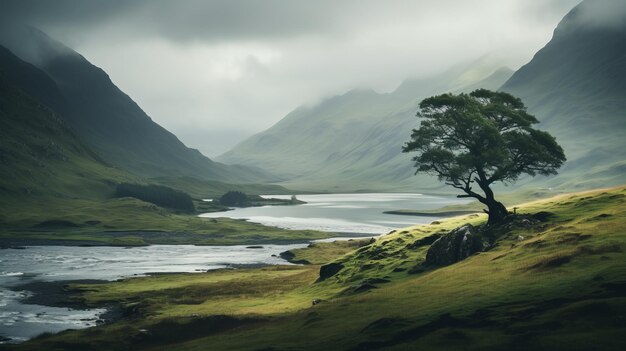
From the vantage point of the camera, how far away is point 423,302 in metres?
57.7

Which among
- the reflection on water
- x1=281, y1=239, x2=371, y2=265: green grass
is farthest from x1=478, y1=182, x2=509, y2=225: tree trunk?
the reflection on water

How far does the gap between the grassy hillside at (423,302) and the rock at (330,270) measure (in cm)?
169

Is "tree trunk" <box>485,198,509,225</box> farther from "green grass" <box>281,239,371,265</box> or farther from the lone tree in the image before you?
"green grass" <box>281,239,371,265</box>

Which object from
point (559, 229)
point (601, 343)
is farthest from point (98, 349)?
point (559, 229)

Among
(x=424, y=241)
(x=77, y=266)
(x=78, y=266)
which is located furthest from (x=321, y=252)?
(x=424, y=241)

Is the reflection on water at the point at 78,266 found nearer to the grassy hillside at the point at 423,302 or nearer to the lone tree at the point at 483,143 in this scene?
the grassy hillside at the point at 423,302

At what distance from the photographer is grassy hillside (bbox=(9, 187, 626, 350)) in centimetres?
4403

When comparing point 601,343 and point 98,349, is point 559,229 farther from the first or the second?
point 98,349

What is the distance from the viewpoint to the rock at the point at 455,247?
79688 mm

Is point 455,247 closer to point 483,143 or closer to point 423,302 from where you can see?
point 483,143

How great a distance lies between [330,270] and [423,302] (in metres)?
40.9

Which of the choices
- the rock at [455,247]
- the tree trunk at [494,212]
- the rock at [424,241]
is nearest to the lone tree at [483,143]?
the tree trunk at [494,212]

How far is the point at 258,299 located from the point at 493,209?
38370mm

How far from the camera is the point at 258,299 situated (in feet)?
288
